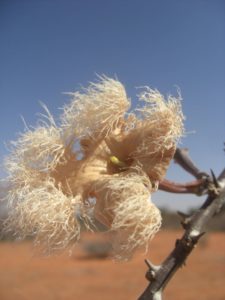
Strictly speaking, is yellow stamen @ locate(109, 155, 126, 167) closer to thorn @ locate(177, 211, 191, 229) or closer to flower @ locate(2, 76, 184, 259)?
flower @ locate(2, 76, 184, 259)

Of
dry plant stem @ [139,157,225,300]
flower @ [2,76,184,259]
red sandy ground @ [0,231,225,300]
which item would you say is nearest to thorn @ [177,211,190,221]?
dry plant stem @ [139,157,225,300]

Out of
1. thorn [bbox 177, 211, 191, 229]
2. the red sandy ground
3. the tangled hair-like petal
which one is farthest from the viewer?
the red sandy ground

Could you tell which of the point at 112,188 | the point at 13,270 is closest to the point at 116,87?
the point at 112,188

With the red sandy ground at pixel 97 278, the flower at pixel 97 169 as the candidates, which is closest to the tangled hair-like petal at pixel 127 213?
the flower at pixel 97 169

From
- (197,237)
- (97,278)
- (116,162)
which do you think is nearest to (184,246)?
(197,237)

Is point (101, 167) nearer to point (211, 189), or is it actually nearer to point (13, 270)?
point (211, 189)

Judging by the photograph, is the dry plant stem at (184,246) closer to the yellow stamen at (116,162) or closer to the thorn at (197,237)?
the thorn at (197,237)
